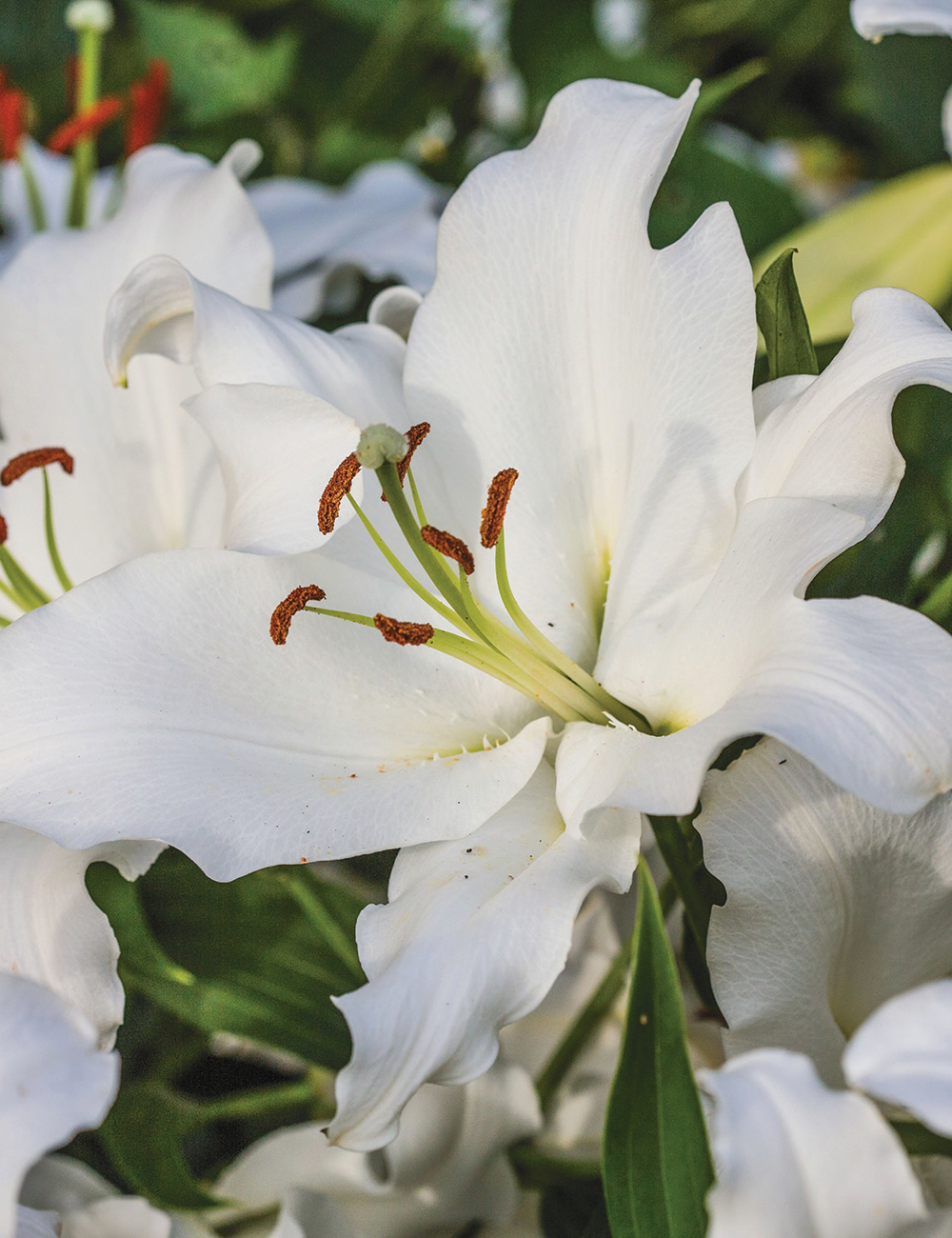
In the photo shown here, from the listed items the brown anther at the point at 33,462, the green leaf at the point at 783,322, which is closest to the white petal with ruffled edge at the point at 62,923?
the brown anther at the point at 33,462

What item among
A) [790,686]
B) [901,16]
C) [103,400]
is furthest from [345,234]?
[790,686]

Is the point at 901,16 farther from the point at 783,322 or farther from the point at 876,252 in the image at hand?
the point at 876,252

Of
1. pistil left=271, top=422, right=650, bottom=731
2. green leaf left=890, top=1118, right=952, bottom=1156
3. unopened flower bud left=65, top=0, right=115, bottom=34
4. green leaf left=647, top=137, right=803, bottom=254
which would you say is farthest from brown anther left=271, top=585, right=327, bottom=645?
unopened flower bud left=65, top=0, right=115, bottom=34

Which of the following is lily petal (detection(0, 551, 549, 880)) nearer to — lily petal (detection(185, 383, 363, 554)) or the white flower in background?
lily petal (detection(185, 383, 363, 554))

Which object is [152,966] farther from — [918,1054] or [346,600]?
[918,1054]

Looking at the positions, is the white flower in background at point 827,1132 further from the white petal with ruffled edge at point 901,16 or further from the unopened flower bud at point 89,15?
the unopened flower bud at point 89,15
